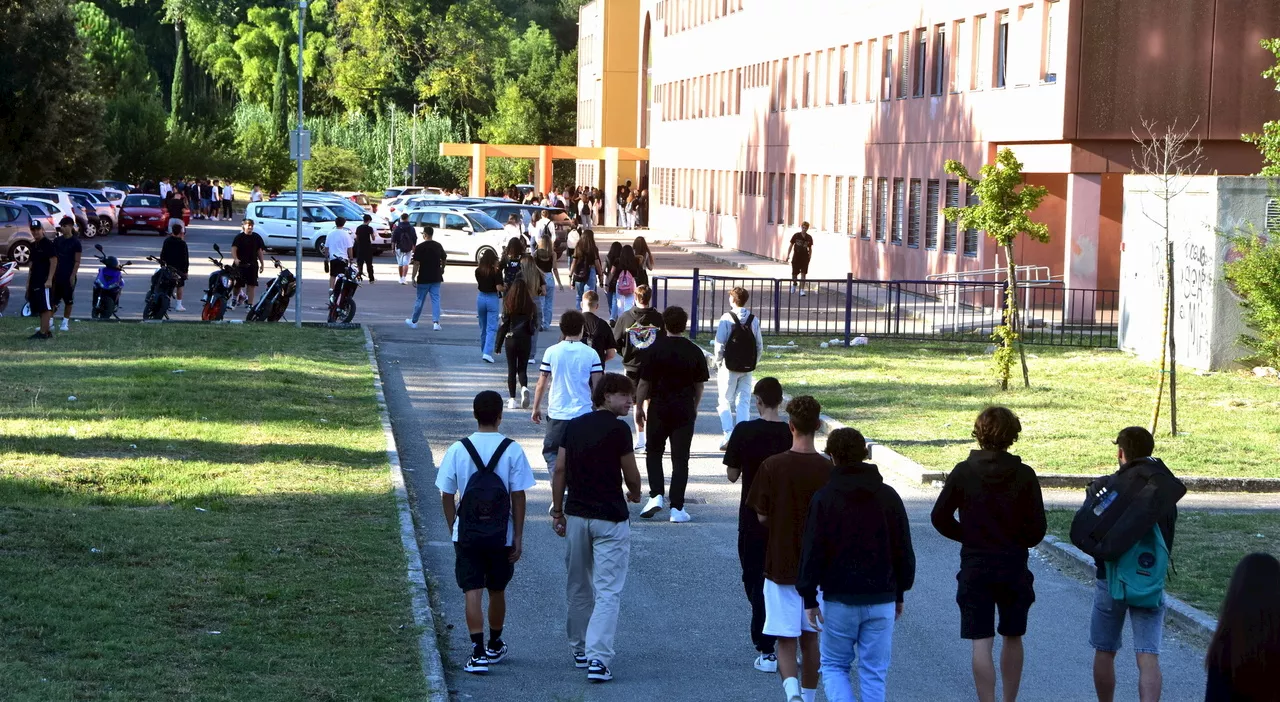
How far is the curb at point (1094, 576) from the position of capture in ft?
31.3

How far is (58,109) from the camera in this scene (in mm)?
57812

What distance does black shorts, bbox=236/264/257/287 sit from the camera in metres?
28.8

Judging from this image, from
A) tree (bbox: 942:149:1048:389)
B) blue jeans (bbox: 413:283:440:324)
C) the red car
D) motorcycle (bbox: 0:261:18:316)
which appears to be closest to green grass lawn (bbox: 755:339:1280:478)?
tree (bbox: 942:149:1048:389)

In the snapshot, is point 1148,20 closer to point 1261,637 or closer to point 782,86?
point 782,86

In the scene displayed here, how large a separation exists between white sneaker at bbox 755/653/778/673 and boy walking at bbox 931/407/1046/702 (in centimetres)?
146

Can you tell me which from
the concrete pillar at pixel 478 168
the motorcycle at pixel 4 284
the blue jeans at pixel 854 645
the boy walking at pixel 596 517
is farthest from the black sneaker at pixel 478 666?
the concrete pillar at pixel 478 168

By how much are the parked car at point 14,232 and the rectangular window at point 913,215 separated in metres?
21.1

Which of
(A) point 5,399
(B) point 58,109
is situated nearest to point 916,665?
(A) point 5,399

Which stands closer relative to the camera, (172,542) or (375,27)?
(172,542)

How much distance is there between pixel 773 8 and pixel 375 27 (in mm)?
50583

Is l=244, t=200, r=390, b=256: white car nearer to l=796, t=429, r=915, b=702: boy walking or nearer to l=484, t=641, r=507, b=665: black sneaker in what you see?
l=484, t=641, r=507, b=665: black sneaker

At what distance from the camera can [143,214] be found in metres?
58.0

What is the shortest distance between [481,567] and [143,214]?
52.7 metres

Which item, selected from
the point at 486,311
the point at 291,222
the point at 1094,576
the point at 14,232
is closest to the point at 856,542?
the point at 1094,576
